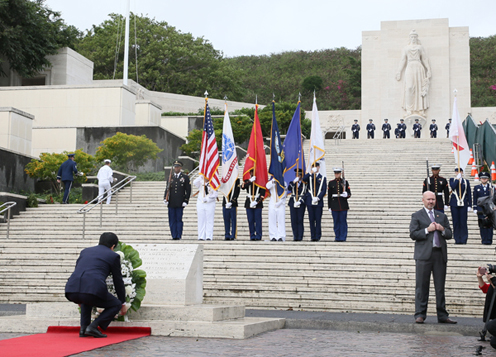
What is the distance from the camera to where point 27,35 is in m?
28.0

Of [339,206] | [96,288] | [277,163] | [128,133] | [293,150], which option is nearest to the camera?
[96,288]

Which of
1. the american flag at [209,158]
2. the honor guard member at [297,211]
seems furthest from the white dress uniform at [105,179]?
the honor guard member at [297,211]

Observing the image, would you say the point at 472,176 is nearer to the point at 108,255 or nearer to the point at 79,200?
the point at 79,200

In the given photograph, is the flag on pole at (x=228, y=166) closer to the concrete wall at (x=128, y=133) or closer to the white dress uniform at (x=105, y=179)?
the white dress uniform at (x=105, y=179)

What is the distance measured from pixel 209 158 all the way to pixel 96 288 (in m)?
7.51

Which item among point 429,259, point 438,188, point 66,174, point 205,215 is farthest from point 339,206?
point 66,174

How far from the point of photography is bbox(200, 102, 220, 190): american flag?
13523 millimetres

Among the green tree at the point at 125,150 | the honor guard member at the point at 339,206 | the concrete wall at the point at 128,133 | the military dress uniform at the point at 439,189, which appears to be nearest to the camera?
the honor guard member at the point at 339,206

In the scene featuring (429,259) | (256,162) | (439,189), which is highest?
(256,162)

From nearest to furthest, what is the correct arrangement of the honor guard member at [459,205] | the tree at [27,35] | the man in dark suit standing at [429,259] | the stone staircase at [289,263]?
the man in dark suit standing at [429,259], the stone staircase at [289,263], the honor guard member at [459,205], the tree at [27,35]

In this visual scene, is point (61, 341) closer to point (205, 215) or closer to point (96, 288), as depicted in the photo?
point (96, 288)

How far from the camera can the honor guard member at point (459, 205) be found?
41.4 feet

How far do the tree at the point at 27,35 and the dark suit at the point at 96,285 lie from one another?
22809 millimetres

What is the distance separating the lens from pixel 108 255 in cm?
662
